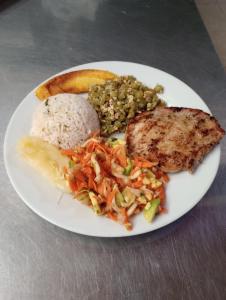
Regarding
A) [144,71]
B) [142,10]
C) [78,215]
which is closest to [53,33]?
[142,10]

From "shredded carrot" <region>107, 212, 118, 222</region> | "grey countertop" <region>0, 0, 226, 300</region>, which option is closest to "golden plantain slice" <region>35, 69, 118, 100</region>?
"grey countertop" <region>0, 0, 226, 300</region>

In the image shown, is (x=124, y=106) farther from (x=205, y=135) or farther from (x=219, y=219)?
(x=219, y=219)

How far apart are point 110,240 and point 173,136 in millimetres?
556

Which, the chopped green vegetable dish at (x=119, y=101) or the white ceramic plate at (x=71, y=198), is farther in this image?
the chopped green vegetable dish at (x=119, y=101)

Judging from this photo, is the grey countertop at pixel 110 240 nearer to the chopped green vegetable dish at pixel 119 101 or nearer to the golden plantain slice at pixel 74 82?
the golden plantain slice at pixel 74 82

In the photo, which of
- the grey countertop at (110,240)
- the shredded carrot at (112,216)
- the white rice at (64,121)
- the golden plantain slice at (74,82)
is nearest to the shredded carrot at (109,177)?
the shredded carrot at (112,216)

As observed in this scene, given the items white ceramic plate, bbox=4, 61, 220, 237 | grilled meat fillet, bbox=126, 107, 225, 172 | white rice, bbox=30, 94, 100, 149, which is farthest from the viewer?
white rice, bbox=30, 94, 100, 149

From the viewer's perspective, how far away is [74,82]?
198cm

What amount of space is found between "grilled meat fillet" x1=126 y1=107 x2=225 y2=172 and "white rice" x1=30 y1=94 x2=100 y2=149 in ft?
0.74

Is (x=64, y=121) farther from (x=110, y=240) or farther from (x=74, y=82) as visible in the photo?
(x=110, y=240)

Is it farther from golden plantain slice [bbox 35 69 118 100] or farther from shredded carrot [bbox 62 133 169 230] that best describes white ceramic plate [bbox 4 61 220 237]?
golden plantain slice [bbox 35 69 118 100]

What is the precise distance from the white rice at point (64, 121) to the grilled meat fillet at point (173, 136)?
0.23m

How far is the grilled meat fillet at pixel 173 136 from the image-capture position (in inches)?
62.6

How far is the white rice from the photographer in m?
1.77
